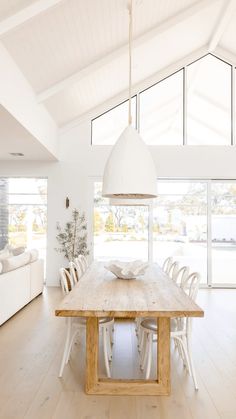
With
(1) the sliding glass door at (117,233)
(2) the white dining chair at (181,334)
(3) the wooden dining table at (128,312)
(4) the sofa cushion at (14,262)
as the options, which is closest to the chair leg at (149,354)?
(2) the white dining chair at (181,334)

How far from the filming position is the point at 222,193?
773 cm

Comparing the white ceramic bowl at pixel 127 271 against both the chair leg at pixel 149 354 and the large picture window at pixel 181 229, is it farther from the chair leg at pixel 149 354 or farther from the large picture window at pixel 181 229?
the large picture window at pixel 181 229

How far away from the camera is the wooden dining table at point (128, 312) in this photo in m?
2.48

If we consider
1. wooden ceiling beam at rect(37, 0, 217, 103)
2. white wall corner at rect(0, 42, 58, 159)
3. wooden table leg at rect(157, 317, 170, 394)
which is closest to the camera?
wooden table leg at rect(157, 317, 170, 394)

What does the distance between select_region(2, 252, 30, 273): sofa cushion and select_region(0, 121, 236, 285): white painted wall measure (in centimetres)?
194

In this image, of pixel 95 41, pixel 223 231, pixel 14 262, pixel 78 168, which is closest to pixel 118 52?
pixel 95 41

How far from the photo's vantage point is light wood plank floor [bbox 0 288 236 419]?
255 cm

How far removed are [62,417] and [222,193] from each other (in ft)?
20.0

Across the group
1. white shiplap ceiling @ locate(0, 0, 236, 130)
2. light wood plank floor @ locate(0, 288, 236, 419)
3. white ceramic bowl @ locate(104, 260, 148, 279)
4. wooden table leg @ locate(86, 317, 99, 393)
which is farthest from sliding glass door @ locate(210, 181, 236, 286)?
wooden table leg @ locate(86, 317, 99, 393)

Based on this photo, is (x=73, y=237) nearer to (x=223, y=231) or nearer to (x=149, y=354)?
(x=223, y=231)

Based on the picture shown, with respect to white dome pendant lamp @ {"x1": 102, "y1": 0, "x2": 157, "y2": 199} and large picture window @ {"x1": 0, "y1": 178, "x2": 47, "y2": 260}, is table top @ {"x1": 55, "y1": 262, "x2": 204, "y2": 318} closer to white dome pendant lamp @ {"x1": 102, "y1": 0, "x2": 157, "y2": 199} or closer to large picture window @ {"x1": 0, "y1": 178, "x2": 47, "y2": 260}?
white dome pendant lamp @ {"x1": 102, "y1": 0, "x2": 157, "y2": 199}

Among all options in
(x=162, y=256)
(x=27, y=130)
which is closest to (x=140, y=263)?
(x=27, y=130)

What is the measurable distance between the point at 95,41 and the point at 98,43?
0.35 feet

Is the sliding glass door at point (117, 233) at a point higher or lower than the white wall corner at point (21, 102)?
lower
